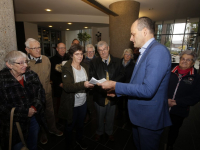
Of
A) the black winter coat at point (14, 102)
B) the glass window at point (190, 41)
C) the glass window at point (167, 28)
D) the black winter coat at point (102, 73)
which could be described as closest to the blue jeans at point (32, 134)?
the black winter coat at point (14, 102)

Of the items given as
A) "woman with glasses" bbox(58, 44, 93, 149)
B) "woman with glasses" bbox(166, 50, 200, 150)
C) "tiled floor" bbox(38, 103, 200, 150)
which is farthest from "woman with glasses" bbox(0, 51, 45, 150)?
"woman with glasses" bbox(166, 50, 200, 150)

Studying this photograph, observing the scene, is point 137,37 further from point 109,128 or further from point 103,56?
point 109,128

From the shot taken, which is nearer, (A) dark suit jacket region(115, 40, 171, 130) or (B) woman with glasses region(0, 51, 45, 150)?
(A) dark suit jacket region(115, 40, 171, 130)

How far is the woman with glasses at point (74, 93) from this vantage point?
1.79 m

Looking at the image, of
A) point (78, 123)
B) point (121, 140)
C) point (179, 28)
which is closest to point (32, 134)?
point (78, 123)

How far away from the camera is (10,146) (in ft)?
4.37

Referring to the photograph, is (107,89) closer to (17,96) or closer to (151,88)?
(151,88)

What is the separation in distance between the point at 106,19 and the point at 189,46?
8.94 m

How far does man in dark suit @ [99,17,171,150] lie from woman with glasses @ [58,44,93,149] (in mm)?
664

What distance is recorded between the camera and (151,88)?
108 centimetres

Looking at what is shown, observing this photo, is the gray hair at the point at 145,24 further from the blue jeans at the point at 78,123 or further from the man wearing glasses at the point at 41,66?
the man wearing glasses at the point at 41,66

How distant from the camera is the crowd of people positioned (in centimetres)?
123

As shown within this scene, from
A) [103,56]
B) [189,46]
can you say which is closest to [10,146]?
[103,56]

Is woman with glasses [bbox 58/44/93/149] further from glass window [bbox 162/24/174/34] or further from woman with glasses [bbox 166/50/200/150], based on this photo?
glass window [bbox 162/24/174/34]
